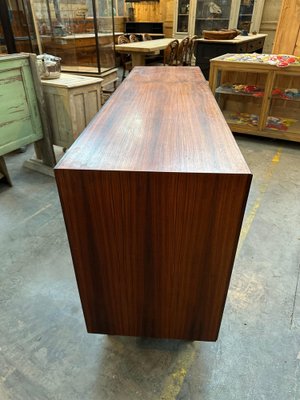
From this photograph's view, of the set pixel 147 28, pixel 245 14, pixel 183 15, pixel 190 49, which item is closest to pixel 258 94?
pixel 190 49

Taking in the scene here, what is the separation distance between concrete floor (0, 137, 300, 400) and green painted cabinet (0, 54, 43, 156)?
713mm

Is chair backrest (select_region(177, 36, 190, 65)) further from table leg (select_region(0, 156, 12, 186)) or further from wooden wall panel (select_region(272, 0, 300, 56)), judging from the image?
table leg (select_region(0, 156, 12, 186))

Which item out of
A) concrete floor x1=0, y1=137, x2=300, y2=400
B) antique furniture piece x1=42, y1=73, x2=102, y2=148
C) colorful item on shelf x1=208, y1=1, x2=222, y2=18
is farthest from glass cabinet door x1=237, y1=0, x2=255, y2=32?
concrete floor x1=0, y1=137, x2=300, y2=400

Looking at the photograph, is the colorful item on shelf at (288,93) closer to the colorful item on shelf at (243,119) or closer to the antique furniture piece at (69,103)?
the colorful item on shelf at (243,119)

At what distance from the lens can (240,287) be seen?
59.4 inches

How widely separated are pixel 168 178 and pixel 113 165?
153 millimetres

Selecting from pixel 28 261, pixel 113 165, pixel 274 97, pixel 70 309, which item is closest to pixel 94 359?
pixel 70 309

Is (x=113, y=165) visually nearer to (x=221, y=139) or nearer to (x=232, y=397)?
(x=221, y=139)

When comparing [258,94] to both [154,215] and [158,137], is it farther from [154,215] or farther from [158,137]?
[154,215]

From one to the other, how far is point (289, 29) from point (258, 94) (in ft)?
2.31

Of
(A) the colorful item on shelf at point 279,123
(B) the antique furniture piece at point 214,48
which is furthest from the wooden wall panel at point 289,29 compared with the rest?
(B) the antique furniture piece at point 214,48

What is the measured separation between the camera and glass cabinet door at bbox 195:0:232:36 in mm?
6082

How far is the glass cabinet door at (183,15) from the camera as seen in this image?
6398 millimetres

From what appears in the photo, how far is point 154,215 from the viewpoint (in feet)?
2.66
